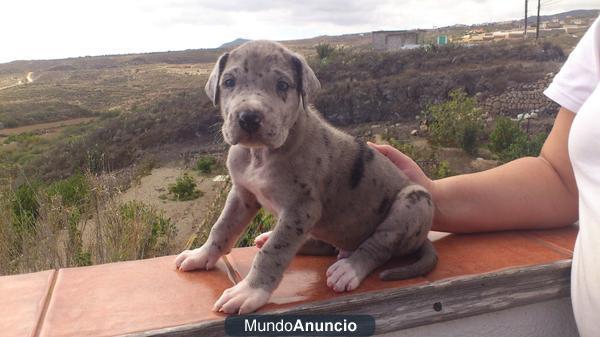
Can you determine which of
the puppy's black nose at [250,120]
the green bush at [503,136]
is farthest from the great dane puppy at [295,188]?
the green bush at [503,136]

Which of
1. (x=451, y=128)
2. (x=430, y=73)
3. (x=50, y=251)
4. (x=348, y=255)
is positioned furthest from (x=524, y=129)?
(x=348, y=255)

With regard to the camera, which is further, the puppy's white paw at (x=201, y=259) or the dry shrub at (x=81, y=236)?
the dry shrub at (x=81, y=236)

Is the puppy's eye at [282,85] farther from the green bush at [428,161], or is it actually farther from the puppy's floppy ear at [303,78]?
the green bush at [428,161]

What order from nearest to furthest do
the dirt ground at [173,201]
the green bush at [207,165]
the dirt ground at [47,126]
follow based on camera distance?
1. the dirt ground at [173,201]
2. the green bush at [207,165]
3. the dirt ground at [47,126]

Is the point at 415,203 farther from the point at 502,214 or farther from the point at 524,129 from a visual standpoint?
the point at 524,129

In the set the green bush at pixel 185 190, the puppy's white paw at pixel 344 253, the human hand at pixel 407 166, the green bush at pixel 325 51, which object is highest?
the green bush at pixel 325 51

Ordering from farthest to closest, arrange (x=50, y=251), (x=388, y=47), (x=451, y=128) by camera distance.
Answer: (x=388, y=47) → (x=451, y=128) → (x=50, y=251)
